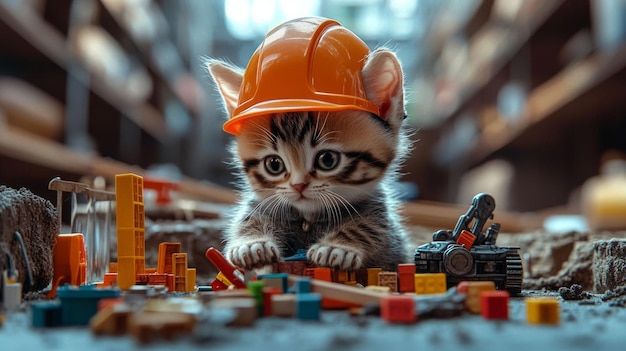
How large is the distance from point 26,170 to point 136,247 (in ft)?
5.80

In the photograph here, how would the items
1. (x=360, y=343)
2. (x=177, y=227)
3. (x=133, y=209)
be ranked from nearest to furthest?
1. (x=360, y=343)
2. (x=133, y=209)
3. (x=177, y=227)

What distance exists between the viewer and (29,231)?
1.08 meters

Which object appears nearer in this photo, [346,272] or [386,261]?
[346,272]

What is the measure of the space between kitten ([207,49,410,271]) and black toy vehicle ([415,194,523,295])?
0.46 feet

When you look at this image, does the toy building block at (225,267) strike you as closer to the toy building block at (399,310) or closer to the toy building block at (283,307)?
the toy building block at (283,307)

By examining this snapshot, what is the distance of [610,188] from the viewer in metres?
3.16

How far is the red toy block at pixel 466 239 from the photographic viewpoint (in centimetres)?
115

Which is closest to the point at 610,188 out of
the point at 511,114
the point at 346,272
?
the point at 511,114

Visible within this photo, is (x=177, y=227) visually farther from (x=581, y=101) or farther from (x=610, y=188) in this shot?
(x=610, y=188)

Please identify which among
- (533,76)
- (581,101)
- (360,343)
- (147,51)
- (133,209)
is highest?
(147,51)

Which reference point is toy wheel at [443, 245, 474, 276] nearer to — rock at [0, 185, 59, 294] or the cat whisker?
the cat whisker

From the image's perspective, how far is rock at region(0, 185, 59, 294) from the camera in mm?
990

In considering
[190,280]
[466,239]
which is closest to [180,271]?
[190,280]

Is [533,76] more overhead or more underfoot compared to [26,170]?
more overhead
